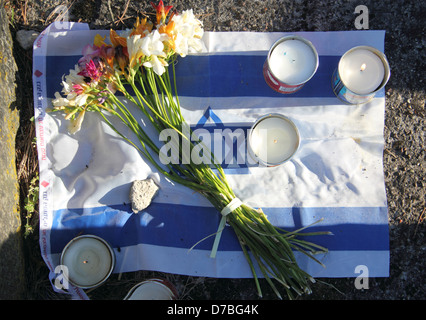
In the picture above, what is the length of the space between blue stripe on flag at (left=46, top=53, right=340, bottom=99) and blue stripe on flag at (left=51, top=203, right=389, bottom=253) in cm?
40

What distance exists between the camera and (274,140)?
115 cm

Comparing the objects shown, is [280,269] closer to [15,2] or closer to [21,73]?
[21,73]

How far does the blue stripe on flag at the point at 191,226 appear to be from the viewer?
123 centimetres

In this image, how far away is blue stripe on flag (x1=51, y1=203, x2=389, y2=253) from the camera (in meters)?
1.23

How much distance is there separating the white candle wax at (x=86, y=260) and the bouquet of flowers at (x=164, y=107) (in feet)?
1.05

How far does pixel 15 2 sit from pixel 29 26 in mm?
96

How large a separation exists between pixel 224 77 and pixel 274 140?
0.97 ft

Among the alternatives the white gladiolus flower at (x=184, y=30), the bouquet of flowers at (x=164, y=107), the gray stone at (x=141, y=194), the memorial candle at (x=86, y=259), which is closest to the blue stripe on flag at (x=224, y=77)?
the bouquet of flowers at (x=164, y=107)
